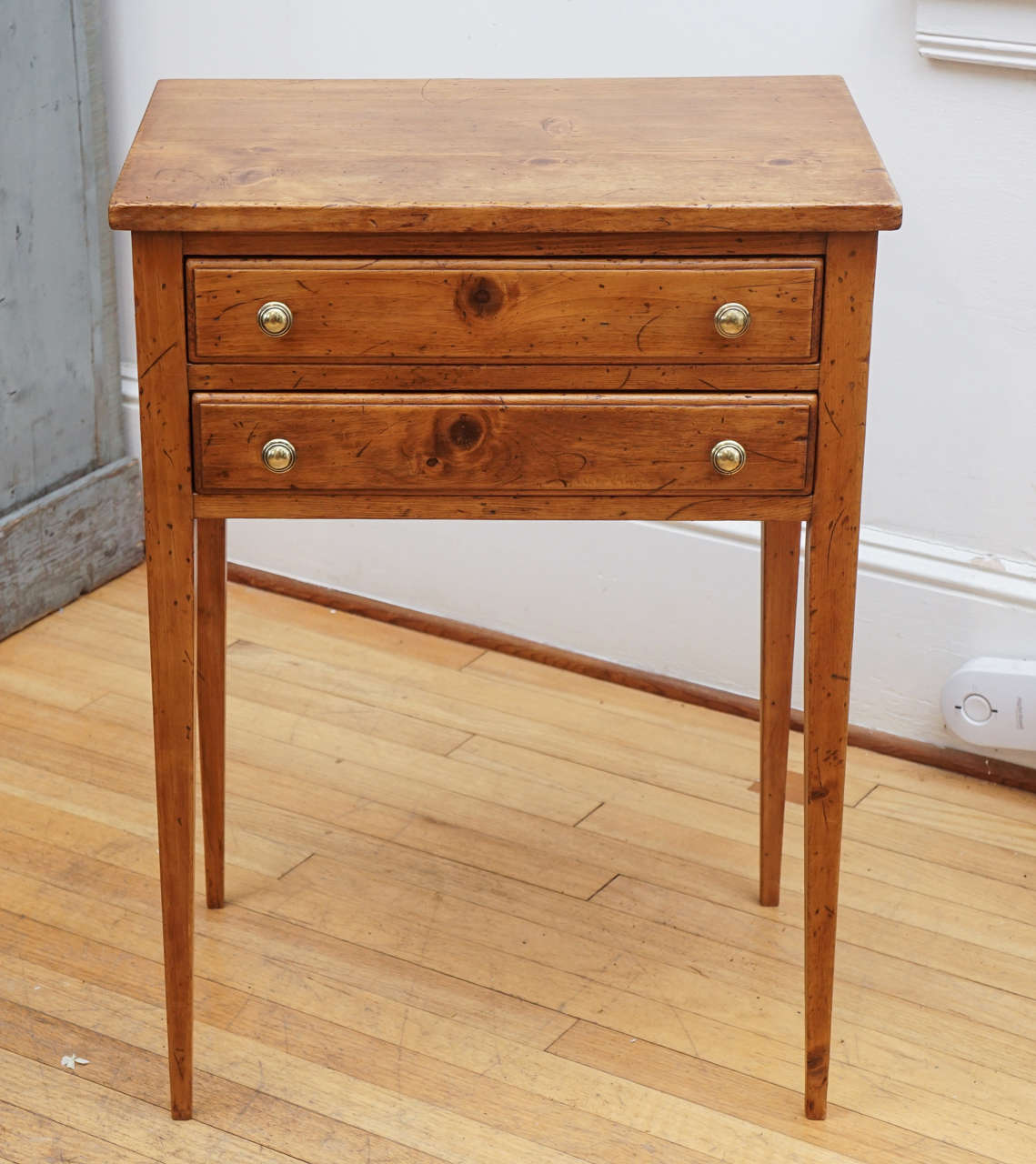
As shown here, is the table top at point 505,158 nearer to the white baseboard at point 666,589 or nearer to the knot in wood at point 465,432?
the knot in wood at point 465,432

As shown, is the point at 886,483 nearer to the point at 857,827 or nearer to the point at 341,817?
the point at 857,827

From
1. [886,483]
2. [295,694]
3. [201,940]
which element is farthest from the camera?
[295,694]

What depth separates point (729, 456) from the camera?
1.25 metres

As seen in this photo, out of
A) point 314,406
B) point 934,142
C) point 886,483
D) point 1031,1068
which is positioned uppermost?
point 934,142

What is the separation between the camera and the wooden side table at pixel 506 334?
47.4 inches

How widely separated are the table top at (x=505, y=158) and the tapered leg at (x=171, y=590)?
0.06 m

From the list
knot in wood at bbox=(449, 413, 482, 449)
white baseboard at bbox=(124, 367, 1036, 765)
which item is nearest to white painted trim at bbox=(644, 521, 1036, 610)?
white baseboard at bbox=(124, 367, 1036, 765)

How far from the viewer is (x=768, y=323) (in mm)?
1223

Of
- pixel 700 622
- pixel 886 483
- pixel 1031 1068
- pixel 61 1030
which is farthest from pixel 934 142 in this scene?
pixel 61 1030

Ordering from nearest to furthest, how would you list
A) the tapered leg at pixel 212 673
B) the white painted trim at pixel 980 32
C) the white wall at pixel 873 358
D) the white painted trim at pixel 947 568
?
the tapered leg at pixel 212 673 → the white painted trim at pixel 980 32 → the white wall at pixel 873 358 → the white painted trim at pixel 947 568

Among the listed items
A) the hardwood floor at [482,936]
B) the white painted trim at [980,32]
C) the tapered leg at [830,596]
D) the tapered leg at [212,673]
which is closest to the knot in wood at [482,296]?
the tapered leg at [830,596]

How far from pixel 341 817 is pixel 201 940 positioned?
10.4 inches

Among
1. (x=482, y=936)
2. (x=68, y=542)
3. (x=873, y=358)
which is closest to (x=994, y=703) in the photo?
(x=873, y=358)

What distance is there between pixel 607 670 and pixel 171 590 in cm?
103
